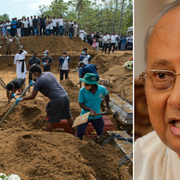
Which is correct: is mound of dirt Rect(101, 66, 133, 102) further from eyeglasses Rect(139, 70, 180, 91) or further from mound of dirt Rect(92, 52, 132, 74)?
eyeglasses Rect(139, 70, 180, 91)

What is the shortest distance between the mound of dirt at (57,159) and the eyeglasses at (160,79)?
4.97 feet

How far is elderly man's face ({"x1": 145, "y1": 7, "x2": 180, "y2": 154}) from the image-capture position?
65cm

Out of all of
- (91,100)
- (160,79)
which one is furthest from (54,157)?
(160,79)

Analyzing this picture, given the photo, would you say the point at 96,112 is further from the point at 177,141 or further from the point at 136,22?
the point at 177,141

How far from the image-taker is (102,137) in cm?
304

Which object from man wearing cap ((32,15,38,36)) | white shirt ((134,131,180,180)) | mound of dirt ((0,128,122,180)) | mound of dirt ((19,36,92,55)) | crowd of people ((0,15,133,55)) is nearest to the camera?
white shirt ((134,131,180,180))

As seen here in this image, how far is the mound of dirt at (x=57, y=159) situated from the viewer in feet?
6.39

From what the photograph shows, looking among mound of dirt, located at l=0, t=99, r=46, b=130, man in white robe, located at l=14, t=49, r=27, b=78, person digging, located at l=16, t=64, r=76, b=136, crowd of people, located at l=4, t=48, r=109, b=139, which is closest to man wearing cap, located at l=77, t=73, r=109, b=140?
crowd of people, located at l=4, t=48, r=109, b=139

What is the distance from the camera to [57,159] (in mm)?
2127

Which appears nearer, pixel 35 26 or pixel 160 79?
pixel 160 79

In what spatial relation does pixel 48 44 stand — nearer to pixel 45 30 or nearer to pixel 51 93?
pixel 45 30

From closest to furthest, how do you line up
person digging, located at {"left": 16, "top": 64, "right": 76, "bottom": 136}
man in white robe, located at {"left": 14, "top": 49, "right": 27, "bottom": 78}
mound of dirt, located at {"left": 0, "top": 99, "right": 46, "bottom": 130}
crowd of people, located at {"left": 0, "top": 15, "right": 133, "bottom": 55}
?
person digging, located at {"left": 16, "top": 64, "right": 76, "bottom": 136} → mound of dirt, located at {"left": 0, "top": 99, "right": 46, "bottom": 130} → man in white robe, located at {"left": 14, "top": 49, "right": 27, "bottom": 78} → crowd of people, located at {"left": 0, "top": 15, "right": 133, "bottom": 55}

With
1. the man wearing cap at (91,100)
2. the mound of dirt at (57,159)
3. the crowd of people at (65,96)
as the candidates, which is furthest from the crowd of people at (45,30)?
the mound of dirt at (57,159)

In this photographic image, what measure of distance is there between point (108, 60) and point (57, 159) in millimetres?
10618
